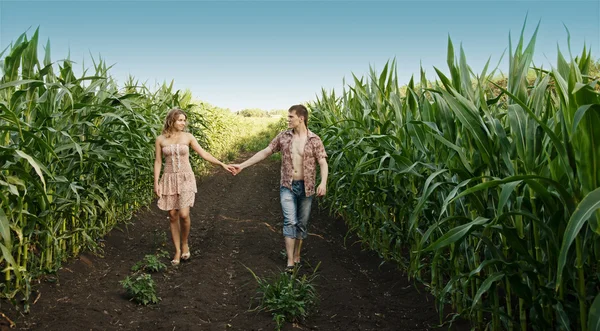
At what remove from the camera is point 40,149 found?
422 cm

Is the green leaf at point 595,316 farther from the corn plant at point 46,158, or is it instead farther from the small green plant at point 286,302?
the corn plant at point 46,158

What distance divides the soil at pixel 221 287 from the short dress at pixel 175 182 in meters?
0.75

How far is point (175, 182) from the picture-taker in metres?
5.88

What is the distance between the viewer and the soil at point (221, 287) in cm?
418

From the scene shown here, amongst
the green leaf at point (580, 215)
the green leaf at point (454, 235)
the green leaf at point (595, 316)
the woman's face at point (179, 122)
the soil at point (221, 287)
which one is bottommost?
the soil at point (221, 287)

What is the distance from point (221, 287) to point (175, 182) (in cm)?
137

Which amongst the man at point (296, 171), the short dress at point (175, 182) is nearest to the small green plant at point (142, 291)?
the short dress at point (175, 182)

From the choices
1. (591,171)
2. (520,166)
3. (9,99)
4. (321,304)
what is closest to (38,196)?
(9,99)

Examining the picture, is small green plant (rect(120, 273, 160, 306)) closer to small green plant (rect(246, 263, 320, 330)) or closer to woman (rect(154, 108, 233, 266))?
small green plant (rect(246, 263, 320, 330))

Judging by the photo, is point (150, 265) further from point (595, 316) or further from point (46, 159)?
point (595, 316)

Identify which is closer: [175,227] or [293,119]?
[293,119]

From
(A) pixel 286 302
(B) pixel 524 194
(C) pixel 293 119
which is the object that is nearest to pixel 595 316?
(B) pixel 524 194

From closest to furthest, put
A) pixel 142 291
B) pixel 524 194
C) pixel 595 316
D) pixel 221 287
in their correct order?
pixel 595 316 < pixel 524 194 < pixel 142 291 < pixel 221 287

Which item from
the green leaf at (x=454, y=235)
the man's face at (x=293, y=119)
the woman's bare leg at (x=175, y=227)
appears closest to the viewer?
the green leaf at (x=454, y=235)
